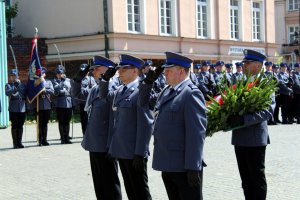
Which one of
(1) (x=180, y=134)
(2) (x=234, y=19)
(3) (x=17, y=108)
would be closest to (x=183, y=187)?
(1) (x=180, y=134)

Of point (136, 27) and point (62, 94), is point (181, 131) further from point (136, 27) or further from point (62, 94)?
point (136, 27)

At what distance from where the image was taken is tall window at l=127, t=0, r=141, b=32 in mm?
24469

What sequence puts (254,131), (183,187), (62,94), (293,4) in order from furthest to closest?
(293,4), (62,94), (254,131), (183,187)

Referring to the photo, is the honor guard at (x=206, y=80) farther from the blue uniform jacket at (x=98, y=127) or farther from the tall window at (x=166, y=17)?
the blue uniform jacket at (x=98, y=127)

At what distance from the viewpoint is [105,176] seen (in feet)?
22.3

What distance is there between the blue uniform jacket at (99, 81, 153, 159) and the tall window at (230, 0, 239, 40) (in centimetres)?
2487

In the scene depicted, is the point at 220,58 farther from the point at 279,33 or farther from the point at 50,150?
the point at 279,33

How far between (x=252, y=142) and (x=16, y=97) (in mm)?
9577

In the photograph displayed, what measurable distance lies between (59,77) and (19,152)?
285cm

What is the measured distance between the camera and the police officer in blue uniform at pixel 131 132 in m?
6.18

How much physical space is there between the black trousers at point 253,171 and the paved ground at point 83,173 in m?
1.15

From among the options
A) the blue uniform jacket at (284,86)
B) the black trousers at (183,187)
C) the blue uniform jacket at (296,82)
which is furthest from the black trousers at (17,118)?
the blue uniform jacket at (296,82)

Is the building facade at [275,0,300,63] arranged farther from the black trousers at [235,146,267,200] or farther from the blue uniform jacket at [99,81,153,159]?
the blue uniform jacket at [99,81,153,159]

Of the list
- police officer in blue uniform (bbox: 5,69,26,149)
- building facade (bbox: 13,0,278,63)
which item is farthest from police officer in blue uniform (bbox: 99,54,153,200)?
building facade (bbox: 13,0,278,63)
